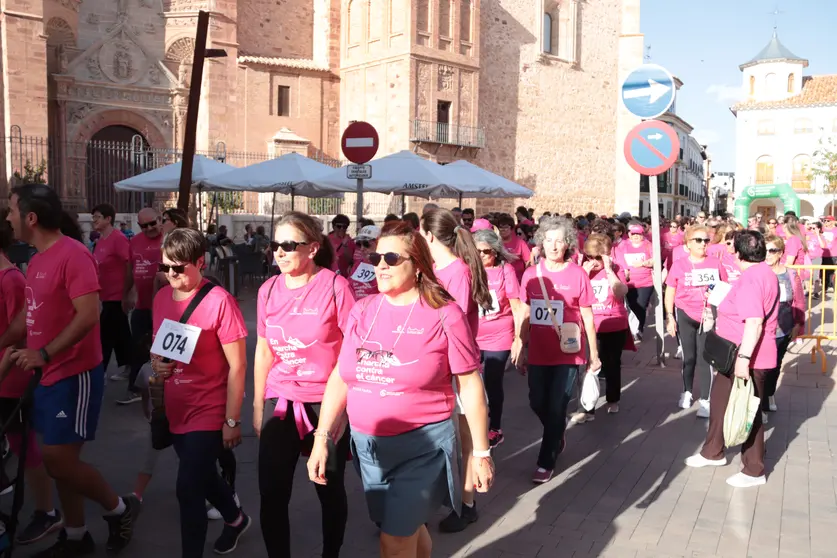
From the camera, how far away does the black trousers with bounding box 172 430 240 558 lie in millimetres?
3629

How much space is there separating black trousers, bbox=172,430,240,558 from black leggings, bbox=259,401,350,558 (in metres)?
0.24

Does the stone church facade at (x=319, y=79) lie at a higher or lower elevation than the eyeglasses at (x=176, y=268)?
higher

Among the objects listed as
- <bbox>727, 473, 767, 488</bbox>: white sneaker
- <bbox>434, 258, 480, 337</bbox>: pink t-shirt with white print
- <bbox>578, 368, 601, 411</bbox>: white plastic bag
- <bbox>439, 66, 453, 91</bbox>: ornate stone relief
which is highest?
<bbox>439, 66, 453, 91</bbox>: ornate stone relief

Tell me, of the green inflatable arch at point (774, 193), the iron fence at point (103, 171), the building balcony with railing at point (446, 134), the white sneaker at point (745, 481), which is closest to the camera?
the white sneaker at point (745, 481)

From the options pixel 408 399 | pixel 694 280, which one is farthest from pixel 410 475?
pixel 694 280

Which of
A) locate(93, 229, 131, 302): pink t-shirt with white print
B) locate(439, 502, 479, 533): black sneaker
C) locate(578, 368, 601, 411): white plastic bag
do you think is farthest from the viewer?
locate(93, 229, 131, 302): pink t-shirt with white print

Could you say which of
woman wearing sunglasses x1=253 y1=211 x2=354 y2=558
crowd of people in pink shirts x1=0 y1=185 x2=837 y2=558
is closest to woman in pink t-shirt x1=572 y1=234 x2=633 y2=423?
crowd of people in pink shirts x1=0 y1=185 x2=837 y2=558

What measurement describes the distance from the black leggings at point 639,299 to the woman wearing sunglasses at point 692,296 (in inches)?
107

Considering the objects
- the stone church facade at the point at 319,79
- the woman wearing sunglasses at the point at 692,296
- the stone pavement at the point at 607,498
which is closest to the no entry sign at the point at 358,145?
the stone pavement at the point at 607,498

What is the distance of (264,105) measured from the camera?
2870 cm

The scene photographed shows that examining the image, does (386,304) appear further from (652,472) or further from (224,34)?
(224,34)

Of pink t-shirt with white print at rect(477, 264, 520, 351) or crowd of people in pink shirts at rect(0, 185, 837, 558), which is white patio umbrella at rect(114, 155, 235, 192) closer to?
crowd of people in pink shirts at rect(0, 185, 837, 558)

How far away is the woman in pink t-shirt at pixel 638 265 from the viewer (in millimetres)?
10211

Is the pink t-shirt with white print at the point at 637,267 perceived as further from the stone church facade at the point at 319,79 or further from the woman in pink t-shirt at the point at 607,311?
the stone church facade at the point at 319,79
